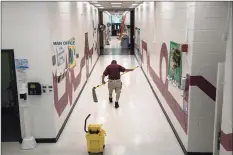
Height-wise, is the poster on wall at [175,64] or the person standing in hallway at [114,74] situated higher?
the poster on wall at [175,64]

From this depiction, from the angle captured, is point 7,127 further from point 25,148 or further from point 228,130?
point 228,130

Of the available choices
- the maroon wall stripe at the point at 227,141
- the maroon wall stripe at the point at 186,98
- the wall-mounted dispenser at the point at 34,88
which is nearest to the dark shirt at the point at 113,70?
the maroon wall stripe at the point at 186,98

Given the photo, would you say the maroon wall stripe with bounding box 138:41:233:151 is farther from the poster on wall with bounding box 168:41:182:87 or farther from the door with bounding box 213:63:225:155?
the poster on wall with bounding box 168:41:182:87

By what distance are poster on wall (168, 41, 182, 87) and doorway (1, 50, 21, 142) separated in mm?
3130

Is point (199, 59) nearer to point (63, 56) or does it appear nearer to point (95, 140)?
point (95, 140)

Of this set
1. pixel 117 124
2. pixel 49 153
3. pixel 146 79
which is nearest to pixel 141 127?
pixel 117 124

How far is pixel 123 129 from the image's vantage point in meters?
6.06

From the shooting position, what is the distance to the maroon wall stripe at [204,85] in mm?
4477

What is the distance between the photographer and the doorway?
512 centimetres

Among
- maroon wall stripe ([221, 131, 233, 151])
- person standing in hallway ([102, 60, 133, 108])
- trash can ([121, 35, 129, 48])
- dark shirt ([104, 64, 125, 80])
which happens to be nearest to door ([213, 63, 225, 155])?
maroon wall stripe ([221, 131, 233, 151])

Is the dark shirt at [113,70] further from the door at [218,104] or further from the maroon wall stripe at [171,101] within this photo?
the door at [218,104]

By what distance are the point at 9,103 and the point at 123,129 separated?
3304mm

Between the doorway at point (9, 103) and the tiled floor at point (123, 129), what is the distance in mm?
374

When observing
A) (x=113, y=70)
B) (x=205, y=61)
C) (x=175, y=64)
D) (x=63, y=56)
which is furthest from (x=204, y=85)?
(x=113, y=70)
